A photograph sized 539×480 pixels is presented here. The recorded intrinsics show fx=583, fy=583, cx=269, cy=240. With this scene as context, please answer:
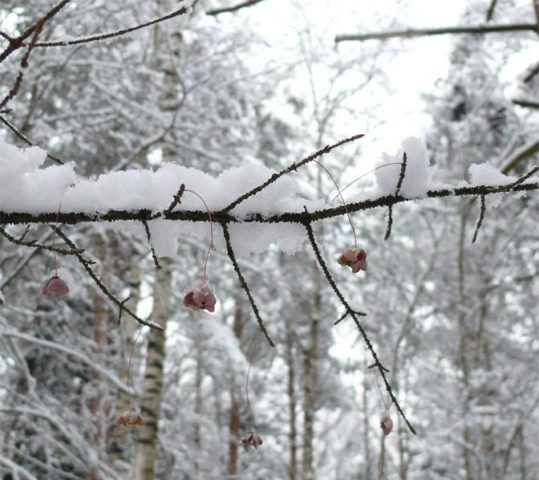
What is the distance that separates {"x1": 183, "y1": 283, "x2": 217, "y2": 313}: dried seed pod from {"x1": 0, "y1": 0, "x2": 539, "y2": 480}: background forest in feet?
0.47

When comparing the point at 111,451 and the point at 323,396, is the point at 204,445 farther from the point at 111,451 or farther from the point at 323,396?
the point at 111,451

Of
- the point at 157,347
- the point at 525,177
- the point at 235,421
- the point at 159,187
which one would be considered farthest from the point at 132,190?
the point at 235,421

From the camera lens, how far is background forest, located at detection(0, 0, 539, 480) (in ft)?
13.7

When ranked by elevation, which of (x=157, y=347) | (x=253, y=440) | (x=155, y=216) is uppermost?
(x=157, y=347)

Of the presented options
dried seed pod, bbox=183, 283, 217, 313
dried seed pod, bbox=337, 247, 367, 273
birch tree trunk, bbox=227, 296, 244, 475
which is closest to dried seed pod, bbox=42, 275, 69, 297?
dried seed pod, bbox=183, 283, 217, 313

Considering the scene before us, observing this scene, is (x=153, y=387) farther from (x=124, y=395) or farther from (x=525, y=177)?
(x=525, y=177)

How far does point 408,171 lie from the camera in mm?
977

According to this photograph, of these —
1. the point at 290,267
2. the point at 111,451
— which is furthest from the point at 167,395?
the point at 290,267

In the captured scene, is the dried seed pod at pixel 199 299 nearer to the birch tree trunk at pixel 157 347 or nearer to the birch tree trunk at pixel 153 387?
the birch tree trunk at pixel 157 347

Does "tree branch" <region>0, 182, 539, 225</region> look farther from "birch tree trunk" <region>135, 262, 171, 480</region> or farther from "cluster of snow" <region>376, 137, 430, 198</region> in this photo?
"birch tree trunk" <region>135, 262, 171, 480</region>

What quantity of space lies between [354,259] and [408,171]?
0.18 meters

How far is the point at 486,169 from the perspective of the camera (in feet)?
3.25

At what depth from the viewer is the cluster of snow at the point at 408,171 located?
3.18 ft

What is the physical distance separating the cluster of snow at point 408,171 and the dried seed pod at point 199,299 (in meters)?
0.36
